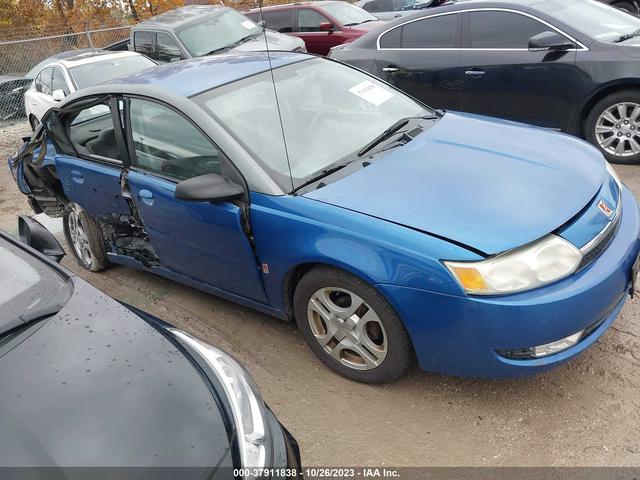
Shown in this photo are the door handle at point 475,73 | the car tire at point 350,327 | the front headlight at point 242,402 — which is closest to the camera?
the front headlight at point 242,402

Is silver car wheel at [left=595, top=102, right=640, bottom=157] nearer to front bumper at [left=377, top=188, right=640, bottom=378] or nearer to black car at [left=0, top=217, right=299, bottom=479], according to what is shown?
front bumper at [left=377, top=188, right=640, bottom=378]

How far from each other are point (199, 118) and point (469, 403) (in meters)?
2.03

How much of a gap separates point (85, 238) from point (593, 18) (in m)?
5.03

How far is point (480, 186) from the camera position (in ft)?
8.54

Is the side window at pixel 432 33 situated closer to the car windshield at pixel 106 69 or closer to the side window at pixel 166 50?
the car windshield at pixel 106 69

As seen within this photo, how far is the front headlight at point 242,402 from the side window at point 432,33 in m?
4.62

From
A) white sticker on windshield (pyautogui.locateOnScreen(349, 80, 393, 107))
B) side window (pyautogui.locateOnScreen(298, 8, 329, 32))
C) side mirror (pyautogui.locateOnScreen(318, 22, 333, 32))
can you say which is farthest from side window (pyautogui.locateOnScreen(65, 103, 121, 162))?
side window (pyautogui.locateOnScreen(298, 8, 329, 32))

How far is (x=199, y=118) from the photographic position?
2994mm

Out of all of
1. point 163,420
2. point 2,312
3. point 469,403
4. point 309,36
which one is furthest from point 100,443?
point 309,36

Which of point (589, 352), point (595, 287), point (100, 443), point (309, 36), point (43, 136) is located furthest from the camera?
point (309, 36)

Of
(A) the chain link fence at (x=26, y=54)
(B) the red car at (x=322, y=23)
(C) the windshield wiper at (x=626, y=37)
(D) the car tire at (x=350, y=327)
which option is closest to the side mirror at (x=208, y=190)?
(D) the car tire at (x=350, y=327)

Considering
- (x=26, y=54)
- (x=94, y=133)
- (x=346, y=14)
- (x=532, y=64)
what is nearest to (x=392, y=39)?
(x=532, y=64)

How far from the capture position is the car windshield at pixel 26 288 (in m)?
2.11

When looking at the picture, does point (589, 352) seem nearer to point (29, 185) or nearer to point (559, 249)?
point (559, 249)
